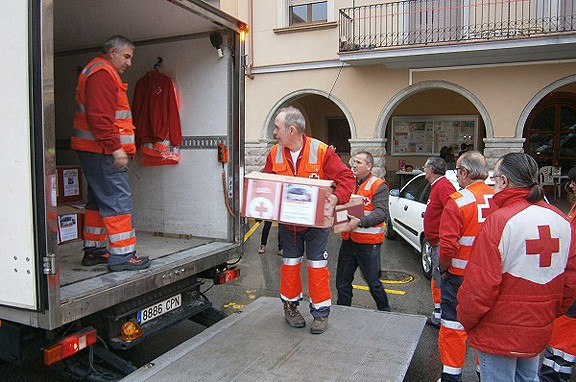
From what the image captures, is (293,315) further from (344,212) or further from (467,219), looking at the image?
(467,219)

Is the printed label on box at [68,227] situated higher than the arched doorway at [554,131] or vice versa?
the arched doorway at [554,131]

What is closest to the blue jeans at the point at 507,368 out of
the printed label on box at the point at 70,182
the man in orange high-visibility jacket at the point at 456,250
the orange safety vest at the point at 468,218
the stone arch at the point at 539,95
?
the man in orange high-visibility jacket at the point at 456,250

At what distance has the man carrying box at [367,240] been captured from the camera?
15.3 feet

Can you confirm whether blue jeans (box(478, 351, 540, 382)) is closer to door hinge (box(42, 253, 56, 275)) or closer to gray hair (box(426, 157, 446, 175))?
door hinge (box(42, 253, 56, 275))

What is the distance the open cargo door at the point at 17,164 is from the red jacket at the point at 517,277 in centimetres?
227

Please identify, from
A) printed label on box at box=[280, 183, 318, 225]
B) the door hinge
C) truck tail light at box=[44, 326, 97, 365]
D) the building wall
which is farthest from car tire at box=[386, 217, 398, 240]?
the door hinge

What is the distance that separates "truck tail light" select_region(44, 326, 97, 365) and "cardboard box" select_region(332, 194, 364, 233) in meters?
1.79

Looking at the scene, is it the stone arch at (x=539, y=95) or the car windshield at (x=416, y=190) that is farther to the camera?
the stone arch at (x=539, y=95)

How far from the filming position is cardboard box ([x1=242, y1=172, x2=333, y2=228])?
3.36 metres

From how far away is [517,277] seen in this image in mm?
2477

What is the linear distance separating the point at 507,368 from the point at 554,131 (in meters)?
14.1

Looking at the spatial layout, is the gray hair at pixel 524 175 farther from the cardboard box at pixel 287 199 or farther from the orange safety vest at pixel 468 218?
the cardboard box at pixel 287 199

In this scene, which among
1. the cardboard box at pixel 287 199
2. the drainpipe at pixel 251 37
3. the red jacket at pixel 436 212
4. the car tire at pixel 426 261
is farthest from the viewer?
the drainpipe at pixel 251 37

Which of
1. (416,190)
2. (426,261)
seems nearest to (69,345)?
(426,261)
